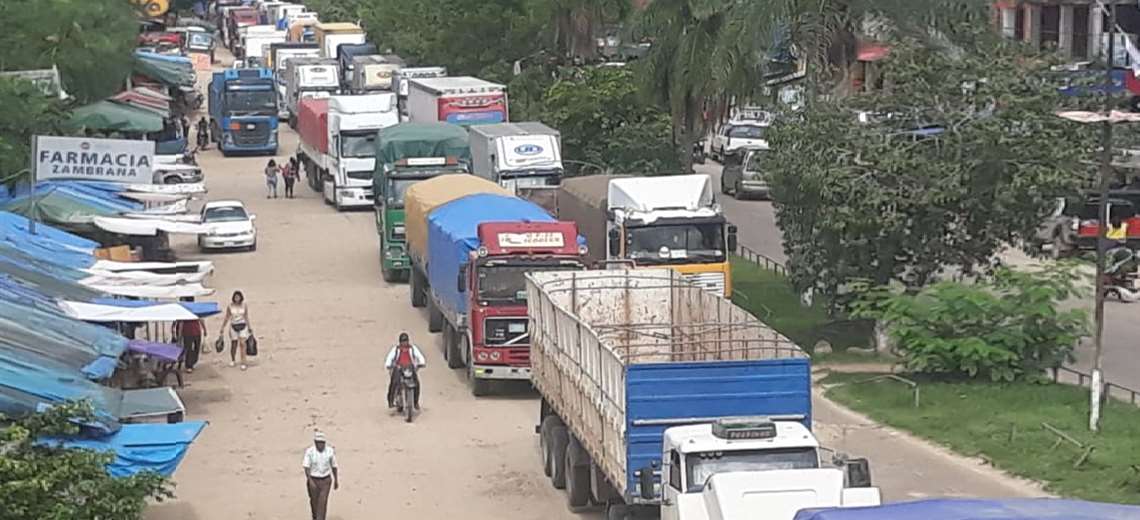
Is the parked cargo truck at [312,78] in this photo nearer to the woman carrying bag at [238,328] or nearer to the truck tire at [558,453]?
the woman carrying bag at [238,328]

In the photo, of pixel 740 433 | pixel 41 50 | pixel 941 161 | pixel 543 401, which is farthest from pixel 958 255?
pixel 41 50

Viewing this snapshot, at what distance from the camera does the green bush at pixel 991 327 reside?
28.7m

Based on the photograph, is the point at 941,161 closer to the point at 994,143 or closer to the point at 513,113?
the point at 994,143

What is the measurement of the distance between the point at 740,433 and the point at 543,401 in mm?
6838

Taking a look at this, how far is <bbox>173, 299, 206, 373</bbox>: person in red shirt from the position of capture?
31797mm

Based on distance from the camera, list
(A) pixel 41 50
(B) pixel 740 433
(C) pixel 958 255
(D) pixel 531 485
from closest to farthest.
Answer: (B) pixel 740 433 → (D) pixel 531 485 → (C) pixel 958 255 → (A) pixel 41 50

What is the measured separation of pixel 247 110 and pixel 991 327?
43973mm

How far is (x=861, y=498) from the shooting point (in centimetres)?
1664

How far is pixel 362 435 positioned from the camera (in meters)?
27.2

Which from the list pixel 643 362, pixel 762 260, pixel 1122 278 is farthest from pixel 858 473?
pixel 762 260

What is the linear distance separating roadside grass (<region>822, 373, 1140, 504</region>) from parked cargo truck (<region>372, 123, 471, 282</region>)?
13.4m

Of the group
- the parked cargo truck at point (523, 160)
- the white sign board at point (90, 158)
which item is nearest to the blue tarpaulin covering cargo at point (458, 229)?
the white sign board at point (90, 158)

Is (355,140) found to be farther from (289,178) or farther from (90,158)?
(90,158)

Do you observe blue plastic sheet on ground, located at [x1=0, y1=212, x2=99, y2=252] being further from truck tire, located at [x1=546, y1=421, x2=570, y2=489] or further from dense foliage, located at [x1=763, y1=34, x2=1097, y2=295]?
truck tire, located at [x1=546, y1=421, x2=570, y2=489]
